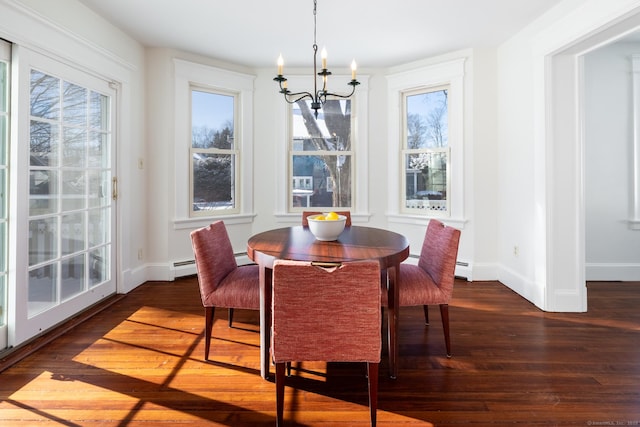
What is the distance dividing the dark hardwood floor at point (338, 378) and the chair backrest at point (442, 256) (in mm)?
494

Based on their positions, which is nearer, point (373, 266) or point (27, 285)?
point (373, 266)

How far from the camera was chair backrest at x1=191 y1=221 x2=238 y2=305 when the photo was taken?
2.27m

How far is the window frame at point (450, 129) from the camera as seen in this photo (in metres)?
4.24

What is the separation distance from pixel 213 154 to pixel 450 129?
291 cm

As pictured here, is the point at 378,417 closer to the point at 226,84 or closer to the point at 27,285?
the point at 27,285

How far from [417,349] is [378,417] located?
2.68 feet

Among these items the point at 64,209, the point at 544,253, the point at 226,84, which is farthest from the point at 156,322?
the point at 544,253

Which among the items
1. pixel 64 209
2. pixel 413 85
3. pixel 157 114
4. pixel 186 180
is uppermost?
pixel 413 85

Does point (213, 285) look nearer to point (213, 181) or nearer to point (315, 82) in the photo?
point (315, 82)

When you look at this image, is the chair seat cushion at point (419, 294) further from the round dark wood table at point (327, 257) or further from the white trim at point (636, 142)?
the white trim at point (636, 142)

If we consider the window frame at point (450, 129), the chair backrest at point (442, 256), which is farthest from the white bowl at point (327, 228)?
the window frame at point (450, 129)

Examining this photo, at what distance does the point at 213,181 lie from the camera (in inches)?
182

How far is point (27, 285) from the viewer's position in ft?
8.41

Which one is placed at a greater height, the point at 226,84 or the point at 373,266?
the point at 226,84
